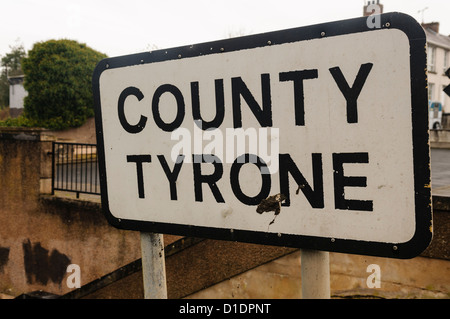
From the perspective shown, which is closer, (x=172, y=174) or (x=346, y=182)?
(x=346, y=182)

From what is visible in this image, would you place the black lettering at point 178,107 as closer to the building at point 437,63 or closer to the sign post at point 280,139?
the sign post at point 280,139

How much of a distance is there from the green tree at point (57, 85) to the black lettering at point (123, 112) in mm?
19442

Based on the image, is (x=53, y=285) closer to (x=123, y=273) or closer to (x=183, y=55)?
(x=123, y=273)

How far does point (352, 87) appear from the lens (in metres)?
1.07

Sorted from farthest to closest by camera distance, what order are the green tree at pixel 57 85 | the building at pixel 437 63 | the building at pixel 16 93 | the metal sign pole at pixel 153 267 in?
the building at pixel 16 93 → the building at pixel 437 63 → the green tree at pixel 57 85 → the metal sign pole at pixel 153 267

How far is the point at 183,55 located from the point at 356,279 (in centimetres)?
411

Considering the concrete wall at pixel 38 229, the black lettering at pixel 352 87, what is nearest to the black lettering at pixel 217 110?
the black lettering at pixel 352 87

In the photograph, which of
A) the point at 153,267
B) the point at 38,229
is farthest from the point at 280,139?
the point at 38,229

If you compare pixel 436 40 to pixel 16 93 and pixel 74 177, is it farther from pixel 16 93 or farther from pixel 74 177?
pixel 16 93

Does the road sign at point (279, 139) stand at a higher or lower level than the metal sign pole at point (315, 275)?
higher

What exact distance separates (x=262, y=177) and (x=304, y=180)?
0.14 metres

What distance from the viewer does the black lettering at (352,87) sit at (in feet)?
3.45

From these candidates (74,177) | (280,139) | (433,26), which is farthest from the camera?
(433,26)

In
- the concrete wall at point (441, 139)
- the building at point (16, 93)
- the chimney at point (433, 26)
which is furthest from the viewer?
the building at point (16, 93)
